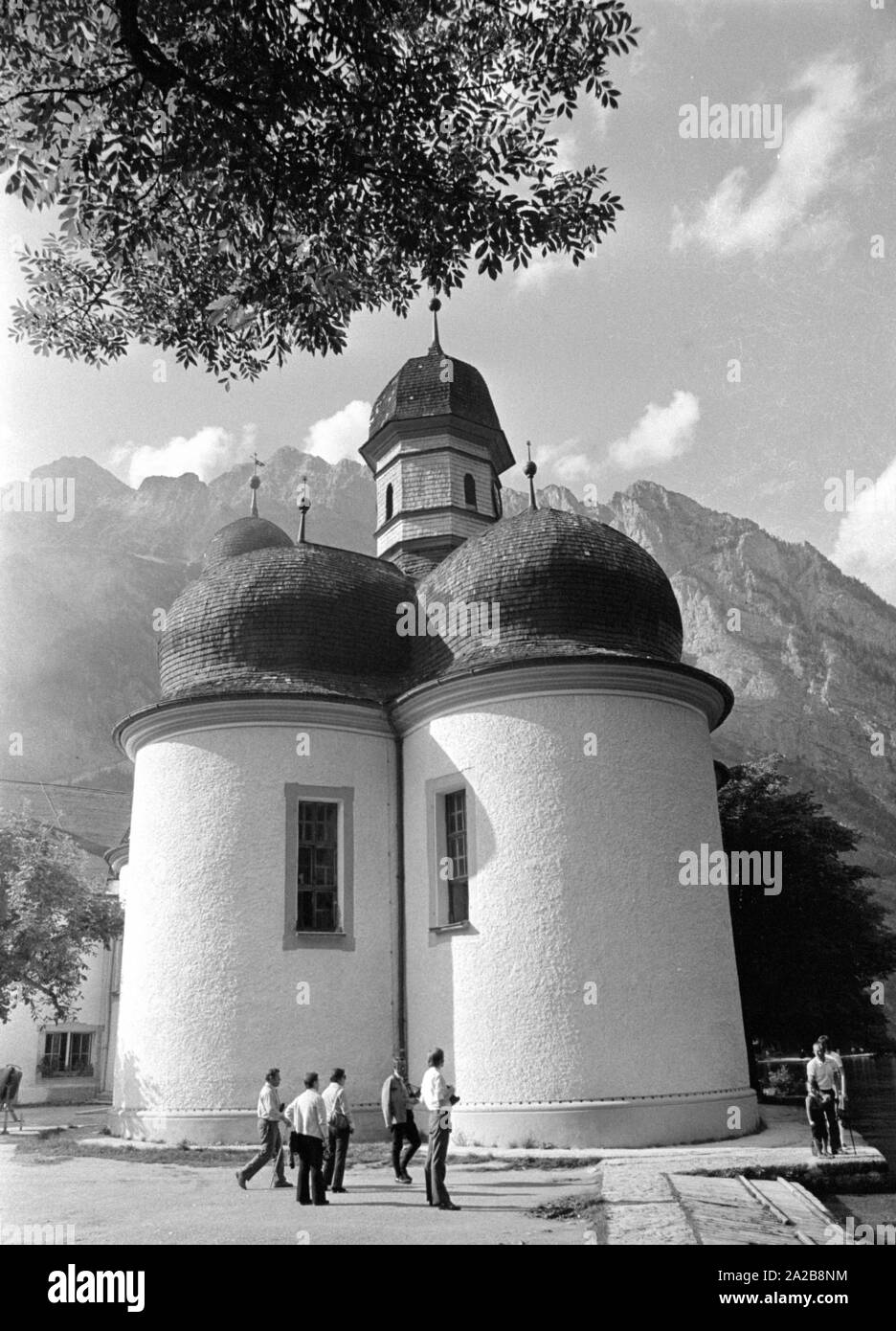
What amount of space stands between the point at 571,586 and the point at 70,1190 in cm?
1020

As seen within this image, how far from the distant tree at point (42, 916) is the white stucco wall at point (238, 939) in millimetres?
7089

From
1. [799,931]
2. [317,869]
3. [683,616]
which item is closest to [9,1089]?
[317,869]

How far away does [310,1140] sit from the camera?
10.9 meters

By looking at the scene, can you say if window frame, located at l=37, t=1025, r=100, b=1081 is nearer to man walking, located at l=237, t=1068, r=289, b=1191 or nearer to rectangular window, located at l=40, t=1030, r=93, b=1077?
rectangular window, located at l=40, t=1030, r=93, b=1077

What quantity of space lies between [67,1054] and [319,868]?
21.2 m

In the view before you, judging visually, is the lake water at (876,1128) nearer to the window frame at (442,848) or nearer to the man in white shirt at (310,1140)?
the man in white shirt at (310,1140)

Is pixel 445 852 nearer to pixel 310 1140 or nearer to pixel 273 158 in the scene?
pixel 310 1140

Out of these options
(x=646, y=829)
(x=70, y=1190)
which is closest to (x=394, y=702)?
(x=646, y=829)

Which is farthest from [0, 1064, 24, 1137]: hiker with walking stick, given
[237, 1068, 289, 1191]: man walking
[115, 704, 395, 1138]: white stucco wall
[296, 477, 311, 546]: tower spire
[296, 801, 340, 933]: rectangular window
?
[296, 477, 311, 546]: tower spire

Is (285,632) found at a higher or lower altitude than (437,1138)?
higher

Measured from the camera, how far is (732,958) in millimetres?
16500

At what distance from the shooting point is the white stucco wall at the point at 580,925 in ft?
49.1

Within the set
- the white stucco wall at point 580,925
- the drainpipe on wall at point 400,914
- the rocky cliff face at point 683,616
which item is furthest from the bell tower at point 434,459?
the rocky cliff face at point 683,616
